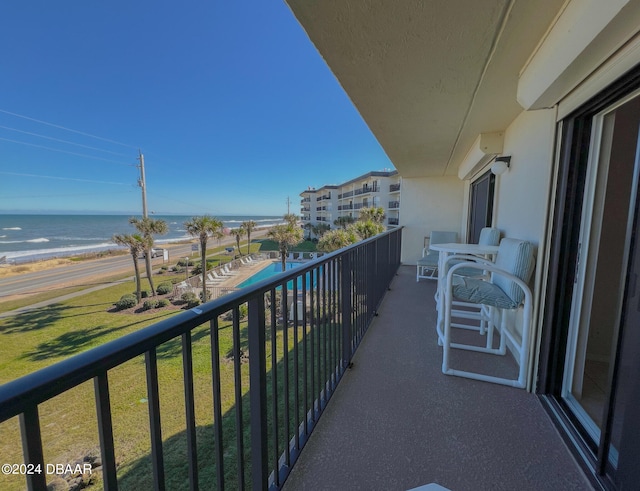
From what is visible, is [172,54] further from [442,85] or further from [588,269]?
[588,269]

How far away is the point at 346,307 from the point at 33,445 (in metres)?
1.76

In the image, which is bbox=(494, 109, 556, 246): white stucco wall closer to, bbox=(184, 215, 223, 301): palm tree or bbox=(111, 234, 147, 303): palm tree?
bbox=(184, 215, 223, 301): palm tree

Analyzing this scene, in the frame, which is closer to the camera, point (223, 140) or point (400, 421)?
point (400, 421)

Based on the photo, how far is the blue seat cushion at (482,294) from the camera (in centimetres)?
186

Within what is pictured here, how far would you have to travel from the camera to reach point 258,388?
999mm

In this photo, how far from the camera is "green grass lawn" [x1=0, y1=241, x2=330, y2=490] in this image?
270 cm

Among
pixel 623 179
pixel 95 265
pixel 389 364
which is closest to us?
pixel 623 179

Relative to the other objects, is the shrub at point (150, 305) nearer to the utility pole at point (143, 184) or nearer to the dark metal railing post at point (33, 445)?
the utility pole at point (143, 184)

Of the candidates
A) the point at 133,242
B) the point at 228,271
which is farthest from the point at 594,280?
the point at 228,271

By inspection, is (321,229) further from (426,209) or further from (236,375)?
(236,375)

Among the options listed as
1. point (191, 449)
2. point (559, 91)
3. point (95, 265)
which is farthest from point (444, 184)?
point (95, 265)

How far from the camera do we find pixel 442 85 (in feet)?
6.52

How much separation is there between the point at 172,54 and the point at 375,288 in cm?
2552

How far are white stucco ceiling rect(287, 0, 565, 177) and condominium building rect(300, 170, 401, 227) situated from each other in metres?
18.2
